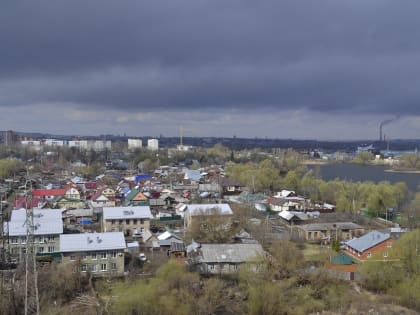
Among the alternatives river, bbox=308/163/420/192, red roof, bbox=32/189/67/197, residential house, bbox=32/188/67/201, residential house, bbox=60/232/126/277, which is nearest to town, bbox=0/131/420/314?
residential house, bbox=60/232/126/277

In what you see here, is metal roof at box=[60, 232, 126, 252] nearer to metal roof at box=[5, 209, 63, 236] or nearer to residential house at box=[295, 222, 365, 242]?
metal roof at box=[5, 209, 63, 236]

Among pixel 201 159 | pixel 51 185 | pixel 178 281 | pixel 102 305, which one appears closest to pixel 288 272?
pixel 178 281

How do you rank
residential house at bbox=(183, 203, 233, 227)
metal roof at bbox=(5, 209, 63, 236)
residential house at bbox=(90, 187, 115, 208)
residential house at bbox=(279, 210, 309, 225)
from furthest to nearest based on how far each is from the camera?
residential house at bbox=(90, 187, 115, 208), residential house at bbox=(279, 210, 309, 225), residential house at bbox=(183, 203, 233, 227), metal roof at bbox=(5, 209, 63, 236)

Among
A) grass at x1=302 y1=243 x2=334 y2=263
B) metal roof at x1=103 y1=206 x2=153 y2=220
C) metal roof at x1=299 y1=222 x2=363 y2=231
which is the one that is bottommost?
grass at x1=302 y1=243 x2=334 y2=263

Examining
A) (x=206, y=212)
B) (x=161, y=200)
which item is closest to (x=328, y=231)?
(x=206, y=212)

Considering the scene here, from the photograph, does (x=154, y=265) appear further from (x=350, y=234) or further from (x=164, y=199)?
(x=164, y=199)

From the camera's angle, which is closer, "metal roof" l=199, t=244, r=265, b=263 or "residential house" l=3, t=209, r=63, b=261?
"metal roof" l=199, t=244, r=265, b=263

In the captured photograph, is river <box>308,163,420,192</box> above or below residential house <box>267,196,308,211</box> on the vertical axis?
below

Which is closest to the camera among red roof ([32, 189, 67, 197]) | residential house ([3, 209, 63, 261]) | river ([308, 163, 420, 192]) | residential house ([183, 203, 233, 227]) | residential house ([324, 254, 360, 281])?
residential house ([324, 254, 360, 281])
